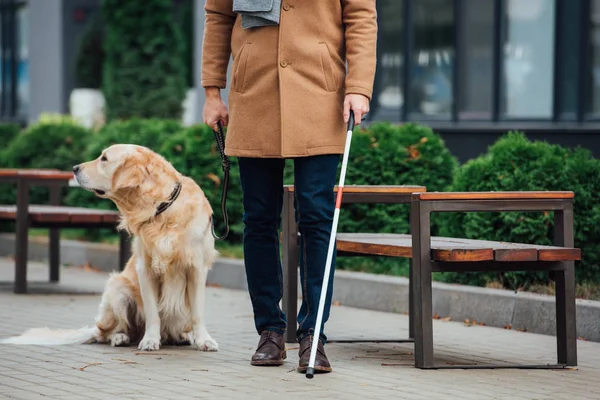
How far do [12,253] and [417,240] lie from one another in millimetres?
7508

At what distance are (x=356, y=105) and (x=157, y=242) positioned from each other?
1405 millimetres

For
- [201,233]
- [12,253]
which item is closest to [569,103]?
[12,253]

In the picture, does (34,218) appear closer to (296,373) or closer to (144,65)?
(296,373)

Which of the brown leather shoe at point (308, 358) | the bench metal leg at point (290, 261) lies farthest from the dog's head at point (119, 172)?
the brown leather shoe at point (308, 358)

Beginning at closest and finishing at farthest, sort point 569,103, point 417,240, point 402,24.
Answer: point 417,240 < point 569,103 < point 402,24

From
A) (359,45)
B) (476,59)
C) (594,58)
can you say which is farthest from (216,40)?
(476,59)

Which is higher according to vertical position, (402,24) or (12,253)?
(402,24)

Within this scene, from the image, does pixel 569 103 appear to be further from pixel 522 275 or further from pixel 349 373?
pixel 349 373

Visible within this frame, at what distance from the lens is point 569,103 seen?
12109mm

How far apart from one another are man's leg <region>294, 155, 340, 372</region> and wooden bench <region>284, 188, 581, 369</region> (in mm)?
446

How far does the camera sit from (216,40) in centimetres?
598

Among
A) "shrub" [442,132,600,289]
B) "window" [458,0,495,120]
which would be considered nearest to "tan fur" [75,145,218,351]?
"shrub" [442,132,600,289]

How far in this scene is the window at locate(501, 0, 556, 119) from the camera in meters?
12.4

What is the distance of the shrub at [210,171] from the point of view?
1071 cm
